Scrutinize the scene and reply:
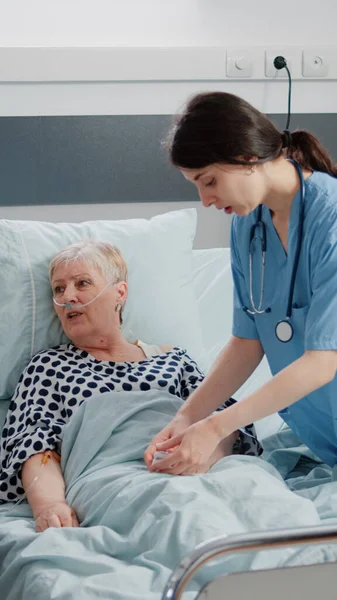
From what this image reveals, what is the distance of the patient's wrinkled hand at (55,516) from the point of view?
1.88 m

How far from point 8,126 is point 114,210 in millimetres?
482

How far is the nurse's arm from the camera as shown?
1.78 metres

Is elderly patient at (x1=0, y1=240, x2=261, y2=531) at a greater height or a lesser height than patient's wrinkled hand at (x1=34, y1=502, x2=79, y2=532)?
greater

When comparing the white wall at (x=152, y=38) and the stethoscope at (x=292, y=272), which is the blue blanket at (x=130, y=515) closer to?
the stethoscope at (x=292, y=272)

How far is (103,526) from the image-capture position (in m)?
1.76

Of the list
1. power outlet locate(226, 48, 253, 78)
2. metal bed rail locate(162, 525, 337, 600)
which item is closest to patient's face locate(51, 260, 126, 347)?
power outlet locate(226, 48, 253, 78)

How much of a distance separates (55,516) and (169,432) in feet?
1.04

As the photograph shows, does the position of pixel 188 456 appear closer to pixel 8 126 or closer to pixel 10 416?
pixel 10 416

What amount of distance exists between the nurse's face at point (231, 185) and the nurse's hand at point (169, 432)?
499 mm

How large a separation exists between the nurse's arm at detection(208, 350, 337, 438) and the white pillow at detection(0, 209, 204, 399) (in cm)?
80

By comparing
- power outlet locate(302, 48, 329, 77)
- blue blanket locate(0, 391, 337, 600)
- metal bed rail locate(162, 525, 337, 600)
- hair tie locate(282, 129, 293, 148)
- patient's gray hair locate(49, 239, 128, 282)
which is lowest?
blue blanket locate(0, 391, 337, 600)

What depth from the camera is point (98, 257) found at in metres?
2.45

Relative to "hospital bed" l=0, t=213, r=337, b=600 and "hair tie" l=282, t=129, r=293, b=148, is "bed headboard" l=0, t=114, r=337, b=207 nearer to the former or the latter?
"hospital bed" l=0, t=213, r=337, b=600

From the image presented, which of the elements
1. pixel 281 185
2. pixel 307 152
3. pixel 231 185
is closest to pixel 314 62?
pixel 307 152
